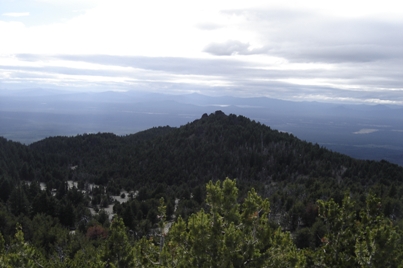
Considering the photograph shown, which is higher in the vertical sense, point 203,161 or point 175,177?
point 203,161

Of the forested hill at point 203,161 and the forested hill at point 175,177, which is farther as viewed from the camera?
the forested hill at point 203,161

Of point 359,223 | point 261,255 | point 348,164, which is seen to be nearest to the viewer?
point 261,255

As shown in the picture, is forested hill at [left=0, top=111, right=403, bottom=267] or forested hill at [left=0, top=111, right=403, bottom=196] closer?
forested hill at [left=0, top=111, right=403, bottom=267]

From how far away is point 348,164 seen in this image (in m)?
70.6

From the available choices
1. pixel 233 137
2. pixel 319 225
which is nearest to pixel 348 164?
pixel 233 137

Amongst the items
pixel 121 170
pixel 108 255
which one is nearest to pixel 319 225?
pixel 108 255

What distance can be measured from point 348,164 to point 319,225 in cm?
4616

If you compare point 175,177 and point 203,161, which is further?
point 203,161

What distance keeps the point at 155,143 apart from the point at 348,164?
1984 inches

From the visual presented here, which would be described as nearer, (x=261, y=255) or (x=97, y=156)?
(x=261, y=255)

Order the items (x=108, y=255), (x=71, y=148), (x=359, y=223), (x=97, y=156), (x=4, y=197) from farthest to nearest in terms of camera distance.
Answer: (x=71, y=148) → (x=97, y=156) → (x=4, y=197) → (x=108, y=255) → (x=359, y=223)

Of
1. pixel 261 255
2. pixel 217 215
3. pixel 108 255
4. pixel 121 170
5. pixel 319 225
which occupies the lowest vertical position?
pixel 121 170

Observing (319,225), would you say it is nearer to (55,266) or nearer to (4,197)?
(55,266)

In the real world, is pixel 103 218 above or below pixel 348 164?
below
